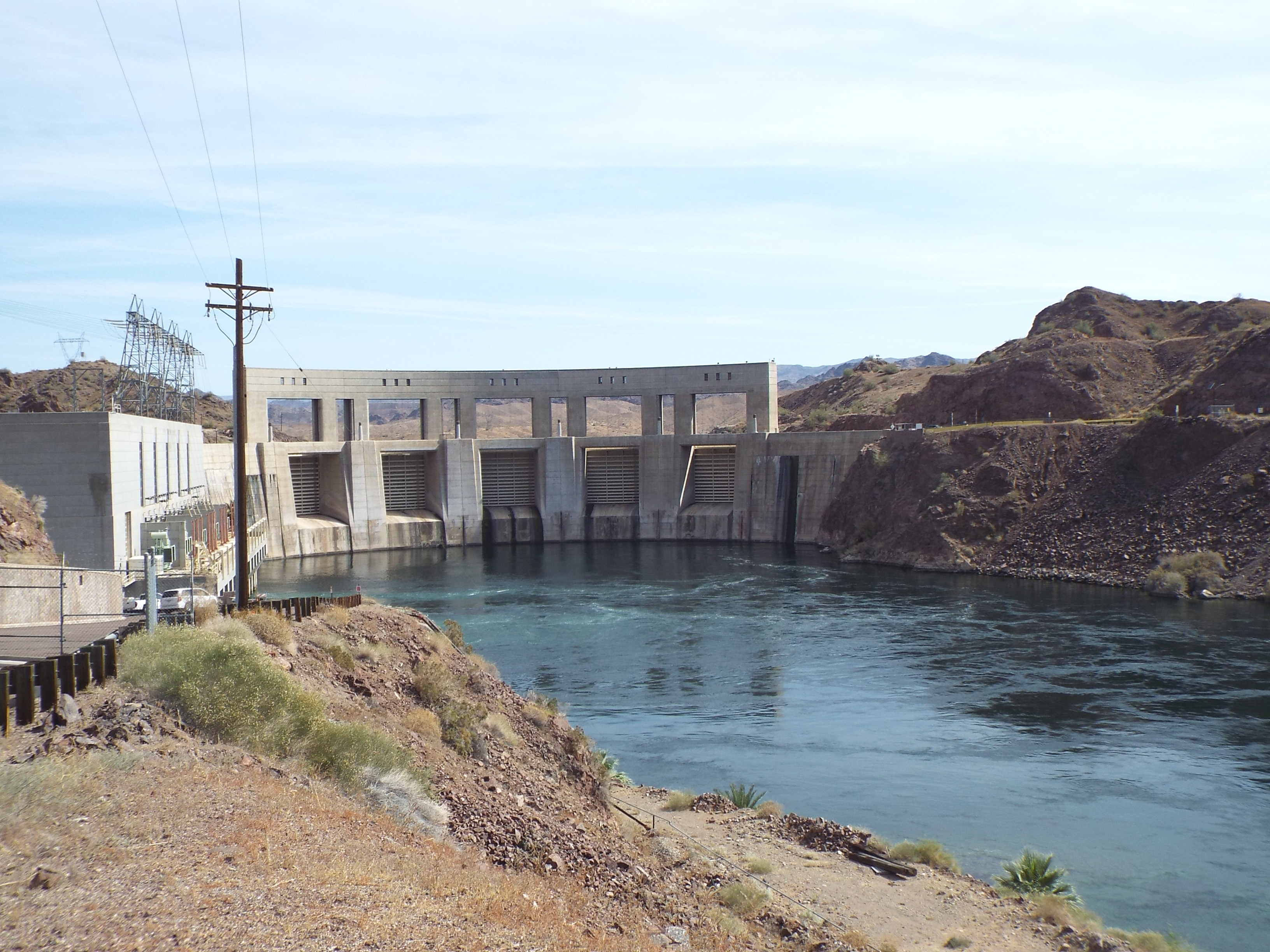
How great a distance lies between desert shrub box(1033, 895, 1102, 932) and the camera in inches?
552

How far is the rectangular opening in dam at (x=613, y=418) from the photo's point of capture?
144125 millimetres

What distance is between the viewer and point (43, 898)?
727 centimetres

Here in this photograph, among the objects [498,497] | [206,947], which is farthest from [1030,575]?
[206,947]

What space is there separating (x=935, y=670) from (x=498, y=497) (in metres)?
37.3

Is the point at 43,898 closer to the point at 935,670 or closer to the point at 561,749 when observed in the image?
the point at 561,749

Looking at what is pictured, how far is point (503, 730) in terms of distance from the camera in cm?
1789

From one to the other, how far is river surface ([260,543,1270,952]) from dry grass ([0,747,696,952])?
365 inches

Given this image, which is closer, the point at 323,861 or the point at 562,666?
the point at 323,861

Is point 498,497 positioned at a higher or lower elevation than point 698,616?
higher

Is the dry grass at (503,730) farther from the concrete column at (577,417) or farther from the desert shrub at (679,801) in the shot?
the concrete column at (577,417)

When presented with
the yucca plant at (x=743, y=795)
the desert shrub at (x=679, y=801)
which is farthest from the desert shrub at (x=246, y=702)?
the yucca plant at (x=743, y=795)

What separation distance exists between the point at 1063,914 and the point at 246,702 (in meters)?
10.8

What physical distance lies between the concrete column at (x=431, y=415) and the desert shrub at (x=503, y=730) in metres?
45.0

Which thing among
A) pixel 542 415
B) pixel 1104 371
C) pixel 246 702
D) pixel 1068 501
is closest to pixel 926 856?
pixel 246 702
